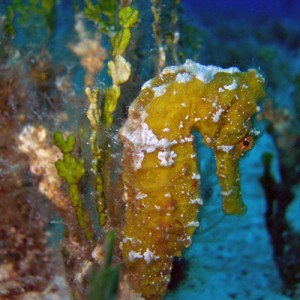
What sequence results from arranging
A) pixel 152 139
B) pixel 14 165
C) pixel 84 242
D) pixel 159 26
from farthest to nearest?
→ pixel 159 26, pixel 14 165, pixel 84 242, pixel 152 139

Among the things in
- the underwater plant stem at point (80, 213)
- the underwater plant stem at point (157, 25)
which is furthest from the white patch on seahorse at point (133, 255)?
the underwater plant stem at point (157, 25)

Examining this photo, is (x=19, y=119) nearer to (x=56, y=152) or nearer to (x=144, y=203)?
(x=56, y=152)

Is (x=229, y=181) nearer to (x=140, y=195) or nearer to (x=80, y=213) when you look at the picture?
(x=140, y=195)

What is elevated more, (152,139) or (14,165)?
(14,165)

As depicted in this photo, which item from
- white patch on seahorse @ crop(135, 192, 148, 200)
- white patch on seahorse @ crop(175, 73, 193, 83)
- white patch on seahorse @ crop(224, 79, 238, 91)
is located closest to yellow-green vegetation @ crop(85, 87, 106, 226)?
white patch on seahorse @ crop(135, 192, 148, 200)

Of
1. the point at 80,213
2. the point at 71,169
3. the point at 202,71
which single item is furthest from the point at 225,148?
the point at 80,213

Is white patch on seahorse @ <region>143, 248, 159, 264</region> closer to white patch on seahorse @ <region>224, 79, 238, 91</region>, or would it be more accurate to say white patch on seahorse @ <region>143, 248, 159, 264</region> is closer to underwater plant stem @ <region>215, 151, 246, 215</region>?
underwater plant stem @ <region>215, 151, 246, 215</region>

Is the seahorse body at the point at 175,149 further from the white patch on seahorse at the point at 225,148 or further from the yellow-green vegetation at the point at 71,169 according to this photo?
the yellow-green vegetation at the point at 71,169

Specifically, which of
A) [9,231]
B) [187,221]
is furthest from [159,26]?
[9,231]
